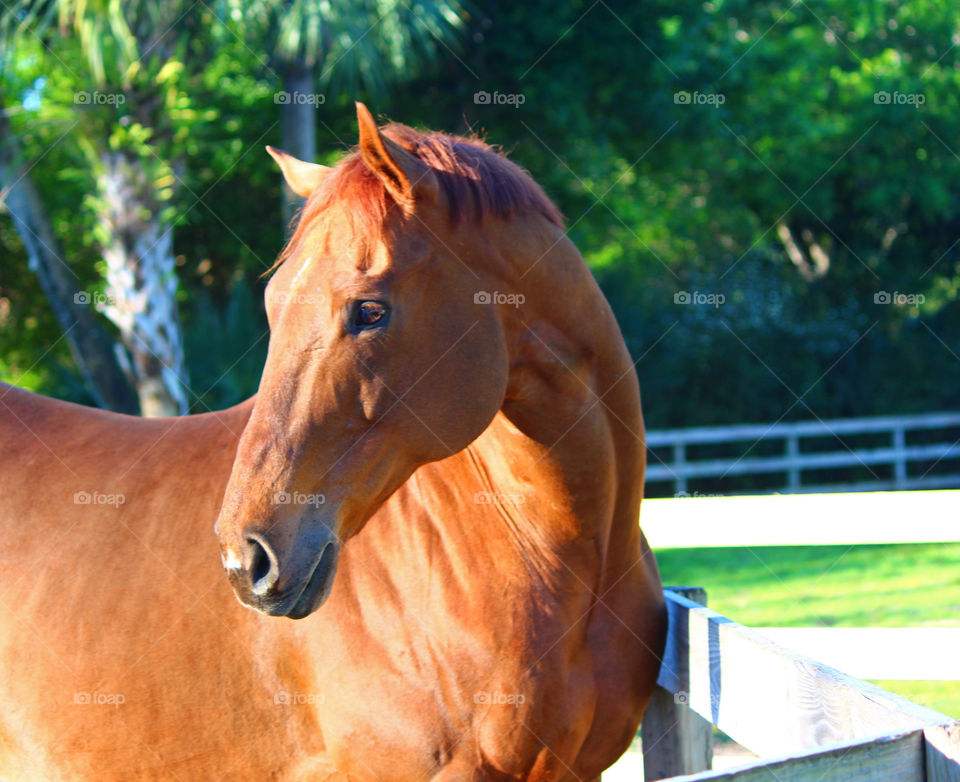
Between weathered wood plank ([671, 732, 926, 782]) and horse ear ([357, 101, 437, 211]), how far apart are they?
118cm

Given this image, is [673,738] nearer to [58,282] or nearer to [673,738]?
[673,738]

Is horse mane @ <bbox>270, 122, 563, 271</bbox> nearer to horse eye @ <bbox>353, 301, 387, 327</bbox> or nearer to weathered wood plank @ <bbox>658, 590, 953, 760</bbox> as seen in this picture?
horse eye @ <bbox>353, 301, 387, 327</bbox>

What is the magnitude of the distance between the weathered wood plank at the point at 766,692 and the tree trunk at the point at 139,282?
5992mm

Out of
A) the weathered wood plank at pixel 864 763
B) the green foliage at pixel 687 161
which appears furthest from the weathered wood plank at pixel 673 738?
the green foliage at pixel 687 161

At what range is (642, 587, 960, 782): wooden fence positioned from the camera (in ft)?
4.11

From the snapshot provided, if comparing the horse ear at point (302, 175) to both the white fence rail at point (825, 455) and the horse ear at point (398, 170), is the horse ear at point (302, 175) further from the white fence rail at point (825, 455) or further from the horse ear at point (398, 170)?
the white fence rail at point (825, 455)

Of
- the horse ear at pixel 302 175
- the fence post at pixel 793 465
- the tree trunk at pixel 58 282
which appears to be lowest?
the fence post at pixel 793 465

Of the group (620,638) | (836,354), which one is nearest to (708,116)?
(836,354)

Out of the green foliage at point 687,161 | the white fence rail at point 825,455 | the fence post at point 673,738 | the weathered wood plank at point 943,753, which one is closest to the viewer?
the weathered wood plank at point 943,753

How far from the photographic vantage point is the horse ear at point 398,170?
1660mm

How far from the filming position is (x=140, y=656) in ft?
6.77

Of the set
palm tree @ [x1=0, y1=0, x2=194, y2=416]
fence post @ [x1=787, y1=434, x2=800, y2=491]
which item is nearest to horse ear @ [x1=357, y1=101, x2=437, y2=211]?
palm tree @ [x1=0, y1=0, x2=194, y2=416]

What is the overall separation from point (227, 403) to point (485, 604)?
6.05 meters

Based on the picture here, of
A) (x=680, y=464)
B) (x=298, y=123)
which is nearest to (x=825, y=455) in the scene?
(x=680, y=464)
